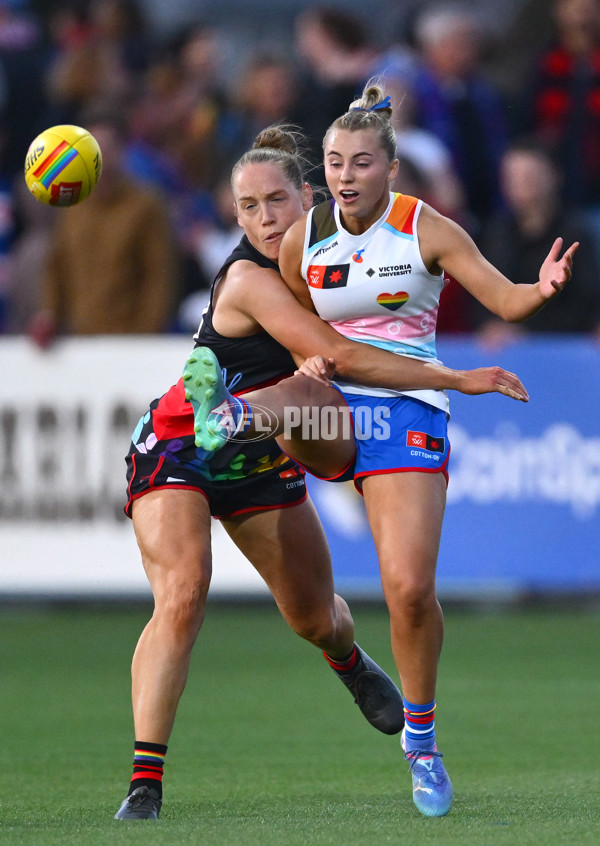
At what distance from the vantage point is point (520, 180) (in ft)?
35.5

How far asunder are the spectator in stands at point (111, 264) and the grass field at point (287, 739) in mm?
2230

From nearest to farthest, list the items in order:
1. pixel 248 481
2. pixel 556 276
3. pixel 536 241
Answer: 1. pixel 556 276
2. pixel 248 481
3. pixel 536 241

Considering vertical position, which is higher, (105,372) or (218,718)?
(105,372)

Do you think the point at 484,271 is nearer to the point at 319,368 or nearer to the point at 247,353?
the point at 319,368

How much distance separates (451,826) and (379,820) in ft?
0.89

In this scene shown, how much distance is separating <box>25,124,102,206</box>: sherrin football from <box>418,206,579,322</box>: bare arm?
1.62 metres

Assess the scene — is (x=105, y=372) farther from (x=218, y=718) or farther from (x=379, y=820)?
(x=379, y=820)

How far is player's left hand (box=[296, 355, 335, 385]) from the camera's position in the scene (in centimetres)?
516

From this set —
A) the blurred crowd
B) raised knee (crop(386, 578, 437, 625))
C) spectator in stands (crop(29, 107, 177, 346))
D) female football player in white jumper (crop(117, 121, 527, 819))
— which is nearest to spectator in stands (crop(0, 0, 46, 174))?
the blurred crowd

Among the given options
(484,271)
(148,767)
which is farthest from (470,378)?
(148,767)

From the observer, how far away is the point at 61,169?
20.1 ft

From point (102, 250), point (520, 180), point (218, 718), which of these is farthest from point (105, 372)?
point (218, 718)

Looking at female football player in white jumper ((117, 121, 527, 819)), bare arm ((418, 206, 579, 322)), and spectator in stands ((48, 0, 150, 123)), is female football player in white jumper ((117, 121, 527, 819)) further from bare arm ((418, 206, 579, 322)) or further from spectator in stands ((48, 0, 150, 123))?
spectator in stands ((48, 0, 150, 123))

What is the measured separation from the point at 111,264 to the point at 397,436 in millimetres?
6293
